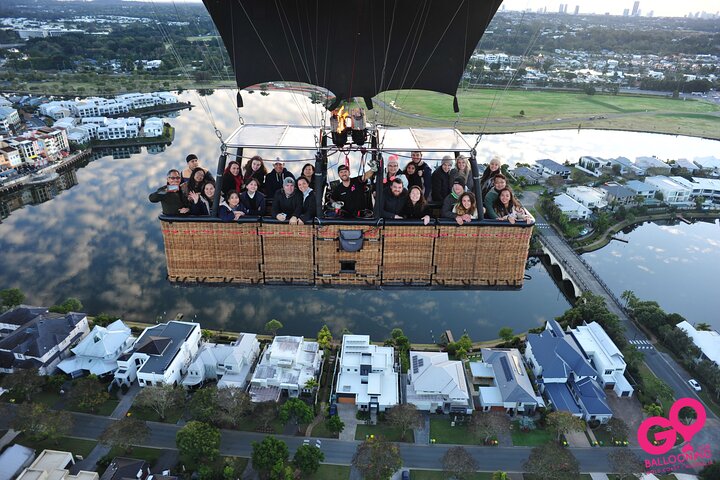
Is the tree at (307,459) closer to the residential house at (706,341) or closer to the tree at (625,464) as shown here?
the tree at (625,464)

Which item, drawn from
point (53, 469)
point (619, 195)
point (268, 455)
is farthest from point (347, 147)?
point (619, 195)

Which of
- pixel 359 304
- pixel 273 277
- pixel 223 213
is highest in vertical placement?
pixel 223 213

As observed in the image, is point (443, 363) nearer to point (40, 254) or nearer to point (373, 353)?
point (373, 353)

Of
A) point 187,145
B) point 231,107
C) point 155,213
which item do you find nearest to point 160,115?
point 231,107

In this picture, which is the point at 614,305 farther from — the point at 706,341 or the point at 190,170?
the point at 190,170

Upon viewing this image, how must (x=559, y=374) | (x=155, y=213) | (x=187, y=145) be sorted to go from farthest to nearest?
(x=187, y=145)
(x=155, y=213)
(x=559, y=374)

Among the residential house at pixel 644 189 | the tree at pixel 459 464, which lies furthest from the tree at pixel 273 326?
the residential house at pixel 644 189

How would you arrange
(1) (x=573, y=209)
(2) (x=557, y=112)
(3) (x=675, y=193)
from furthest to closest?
(2) (x=557, y=112) → (3) (x=675, y=193) → (1) (x=573, y=209)

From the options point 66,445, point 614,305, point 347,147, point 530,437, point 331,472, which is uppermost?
point 347,147
